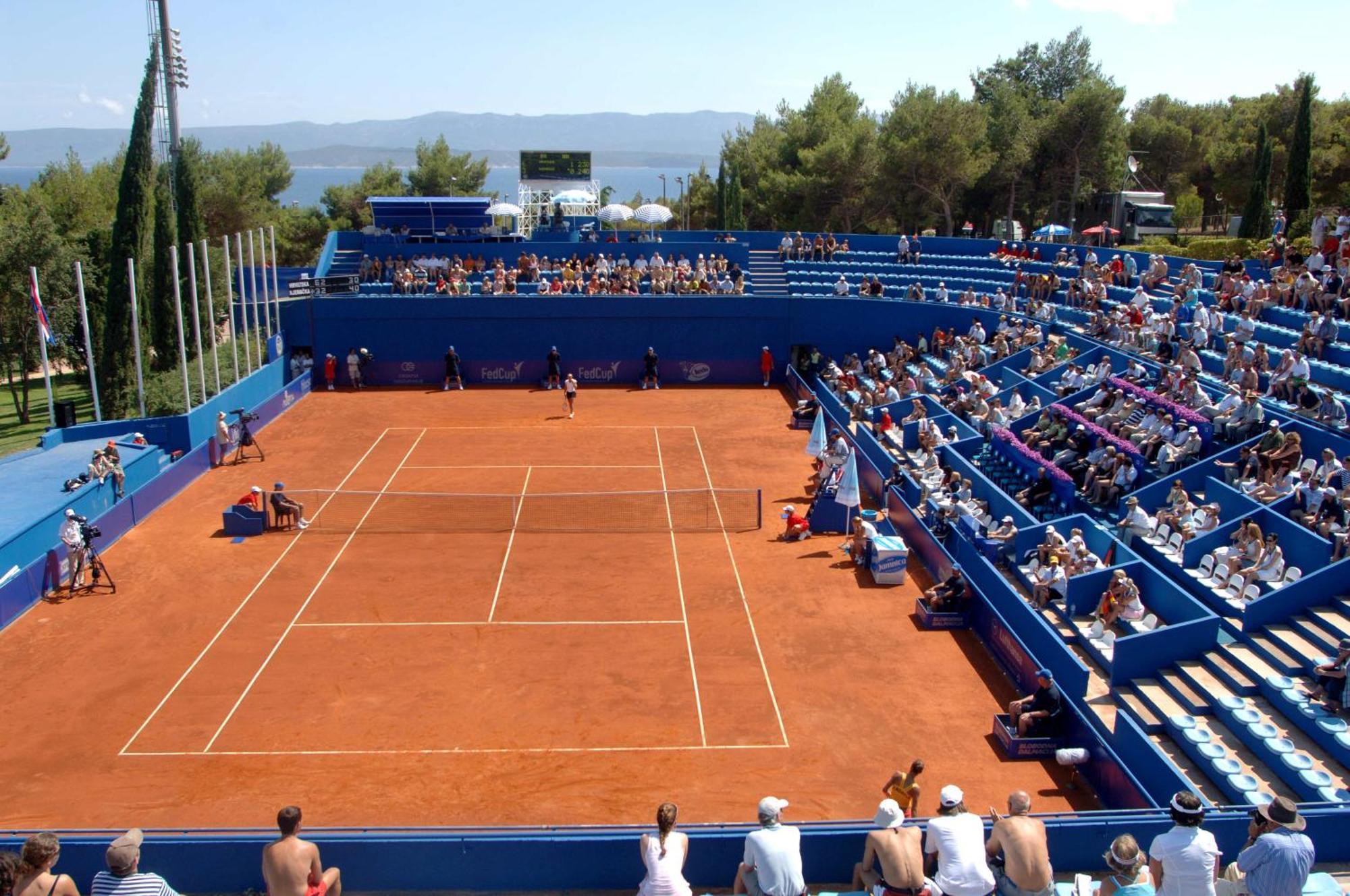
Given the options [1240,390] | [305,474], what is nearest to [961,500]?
[1240,390]

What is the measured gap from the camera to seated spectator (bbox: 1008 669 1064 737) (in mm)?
→ 14375

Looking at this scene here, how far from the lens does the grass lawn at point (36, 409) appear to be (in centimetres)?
3831

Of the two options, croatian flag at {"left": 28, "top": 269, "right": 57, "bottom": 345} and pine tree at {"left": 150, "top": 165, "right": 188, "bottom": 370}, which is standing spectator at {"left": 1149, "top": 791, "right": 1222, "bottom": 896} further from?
pine tree at {"left": 150, "top": 165, "right": 188, "bottom": 370}

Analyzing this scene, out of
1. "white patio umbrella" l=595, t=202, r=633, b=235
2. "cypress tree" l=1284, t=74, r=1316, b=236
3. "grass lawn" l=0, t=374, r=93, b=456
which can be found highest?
"cypress tree" l=1284, t=74, r=1316, b=236

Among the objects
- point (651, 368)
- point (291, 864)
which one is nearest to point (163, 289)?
point (651, 368)

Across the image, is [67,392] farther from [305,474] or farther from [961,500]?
[961,500]

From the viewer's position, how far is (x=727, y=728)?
15.2 metres

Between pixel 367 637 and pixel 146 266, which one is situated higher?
pixel 146 266

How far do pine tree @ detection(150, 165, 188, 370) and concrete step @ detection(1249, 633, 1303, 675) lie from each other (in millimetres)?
34350

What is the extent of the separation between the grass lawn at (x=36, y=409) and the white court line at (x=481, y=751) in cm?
2546

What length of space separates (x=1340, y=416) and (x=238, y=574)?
837 inches

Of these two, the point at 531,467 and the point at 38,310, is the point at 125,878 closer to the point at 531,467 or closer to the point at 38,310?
the point at 531,467

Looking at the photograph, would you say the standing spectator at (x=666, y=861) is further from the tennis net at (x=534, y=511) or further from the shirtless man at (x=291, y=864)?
the tennis net at (x=534, y=511)

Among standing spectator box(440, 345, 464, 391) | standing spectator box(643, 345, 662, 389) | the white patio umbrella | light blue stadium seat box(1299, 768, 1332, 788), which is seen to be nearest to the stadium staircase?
standing spectator box(643, 345, 662, 389)
